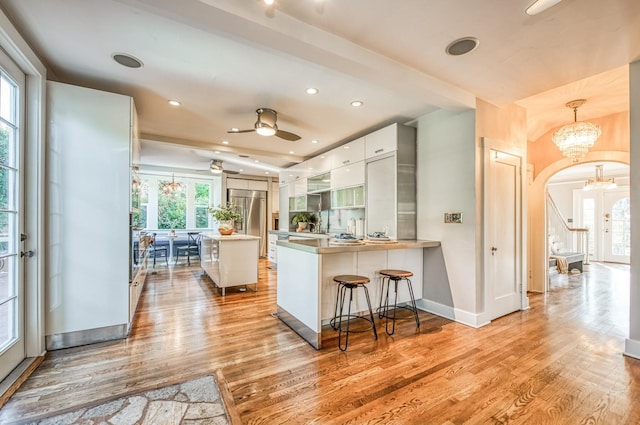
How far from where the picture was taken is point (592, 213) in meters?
8.52

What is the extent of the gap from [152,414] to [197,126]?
12.3 ft

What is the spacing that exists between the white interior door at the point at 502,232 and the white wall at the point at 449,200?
0.69ft

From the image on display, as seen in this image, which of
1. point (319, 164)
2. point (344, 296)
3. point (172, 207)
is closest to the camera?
point (344, 296)

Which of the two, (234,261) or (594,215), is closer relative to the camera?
(234,261)

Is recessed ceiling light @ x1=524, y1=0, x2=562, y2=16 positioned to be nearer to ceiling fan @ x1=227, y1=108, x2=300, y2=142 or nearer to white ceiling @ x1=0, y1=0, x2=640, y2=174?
white ceiling @ x1=0, y1=0, x2=640, y2=174

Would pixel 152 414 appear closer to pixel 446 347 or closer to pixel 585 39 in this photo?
pixel 446 347

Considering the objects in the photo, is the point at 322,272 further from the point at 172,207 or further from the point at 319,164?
the point at 172,207

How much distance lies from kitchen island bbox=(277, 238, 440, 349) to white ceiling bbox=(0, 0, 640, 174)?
1.64 meters

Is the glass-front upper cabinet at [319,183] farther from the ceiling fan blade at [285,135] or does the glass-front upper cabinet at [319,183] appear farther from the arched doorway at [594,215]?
the arched doorway at [594,215]

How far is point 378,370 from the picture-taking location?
87.4 inches

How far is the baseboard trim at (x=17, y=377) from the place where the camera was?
1.87 m

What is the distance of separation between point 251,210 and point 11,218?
6.36 m

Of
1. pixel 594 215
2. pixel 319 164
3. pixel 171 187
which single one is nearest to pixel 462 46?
pixel 319 164

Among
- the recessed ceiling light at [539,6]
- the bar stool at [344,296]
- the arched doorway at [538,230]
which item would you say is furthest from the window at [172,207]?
the arched doorway at [538,230]
